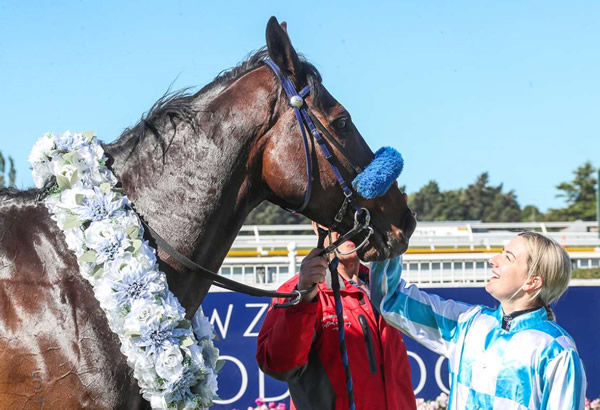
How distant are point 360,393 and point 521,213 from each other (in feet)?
181

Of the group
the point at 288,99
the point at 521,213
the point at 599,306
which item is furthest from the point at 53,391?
the point at 521,213

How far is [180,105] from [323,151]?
55 cm

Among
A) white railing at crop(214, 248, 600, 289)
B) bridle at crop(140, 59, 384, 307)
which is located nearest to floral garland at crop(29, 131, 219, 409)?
bridle at crop(140, 59, 384, 307)

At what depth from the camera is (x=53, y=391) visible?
1996 mm

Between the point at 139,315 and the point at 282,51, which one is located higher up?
the point at 282,51

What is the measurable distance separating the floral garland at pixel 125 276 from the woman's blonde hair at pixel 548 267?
1.25m

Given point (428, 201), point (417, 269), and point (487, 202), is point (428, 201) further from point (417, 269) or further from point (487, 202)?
point (417, 269)

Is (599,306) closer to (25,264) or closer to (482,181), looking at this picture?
(25,264)

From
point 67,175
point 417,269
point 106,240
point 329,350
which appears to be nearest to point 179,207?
point 106,240

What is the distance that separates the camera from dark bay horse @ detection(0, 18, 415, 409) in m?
2.03

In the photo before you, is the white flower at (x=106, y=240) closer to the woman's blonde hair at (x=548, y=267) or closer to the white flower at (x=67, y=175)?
the white flower at (x=67, y=175)

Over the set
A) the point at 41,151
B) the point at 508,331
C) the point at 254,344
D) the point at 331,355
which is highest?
the point at 41,151

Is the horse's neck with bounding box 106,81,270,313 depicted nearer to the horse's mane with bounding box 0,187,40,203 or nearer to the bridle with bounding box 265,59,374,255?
the bridle with bounding box 265,59,374,255

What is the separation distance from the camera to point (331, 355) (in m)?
2.86
